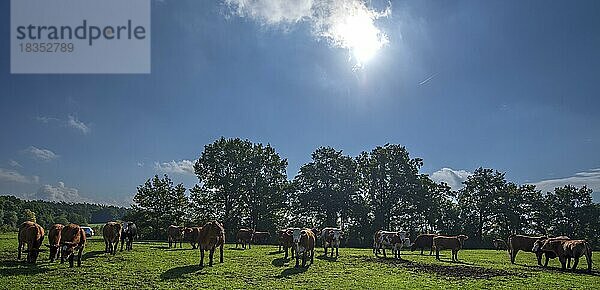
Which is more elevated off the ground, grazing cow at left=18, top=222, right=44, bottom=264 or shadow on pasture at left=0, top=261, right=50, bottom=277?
grazing cow at left=18, top=222, right=44, bottom=264

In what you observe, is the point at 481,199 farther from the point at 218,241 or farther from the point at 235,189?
the point at 218,241

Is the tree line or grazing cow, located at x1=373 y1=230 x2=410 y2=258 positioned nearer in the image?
grazing cow, located at x1=373 y1=230 x2=410 y2=258

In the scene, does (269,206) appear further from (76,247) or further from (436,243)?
(76,247)

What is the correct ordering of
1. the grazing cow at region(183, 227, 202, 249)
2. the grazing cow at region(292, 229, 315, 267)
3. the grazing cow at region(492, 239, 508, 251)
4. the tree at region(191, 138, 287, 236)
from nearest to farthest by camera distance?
the grazing cow at region(292, 229, 315, 267), the grazing cow at region(183, 227, 202, 249), the grazing cow at region(492, 239, 508, 251), the tree at region(191, 138, 287, 236)

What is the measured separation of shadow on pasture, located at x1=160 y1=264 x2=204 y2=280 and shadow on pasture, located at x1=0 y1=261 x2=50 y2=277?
198 inches

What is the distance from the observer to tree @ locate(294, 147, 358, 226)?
66438 mm

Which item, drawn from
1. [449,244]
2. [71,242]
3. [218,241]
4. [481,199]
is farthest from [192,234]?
[481,199]

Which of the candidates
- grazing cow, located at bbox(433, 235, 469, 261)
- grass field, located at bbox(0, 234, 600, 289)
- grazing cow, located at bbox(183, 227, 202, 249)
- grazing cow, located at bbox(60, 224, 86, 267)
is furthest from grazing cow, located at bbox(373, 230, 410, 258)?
grazing cow, located at bbox(60, 224, 86, 267)

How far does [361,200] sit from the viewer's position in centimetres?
6719

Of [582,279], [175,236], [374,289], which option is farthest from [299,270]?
[175,236]

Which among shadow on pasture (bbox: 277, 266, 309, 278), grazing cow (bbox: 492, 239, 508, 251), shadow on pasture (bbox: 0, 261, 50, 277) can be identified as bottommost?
grazing cow (bbox: 492, 239, 508, 251)

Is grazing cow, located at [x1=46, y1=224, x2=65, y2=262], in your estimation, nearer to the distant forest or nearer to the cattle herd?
the cattle herd

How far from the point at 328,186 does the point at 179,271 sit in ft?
164

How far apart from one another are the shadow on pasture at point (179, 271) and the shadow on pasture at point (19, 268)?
16.5 feet
